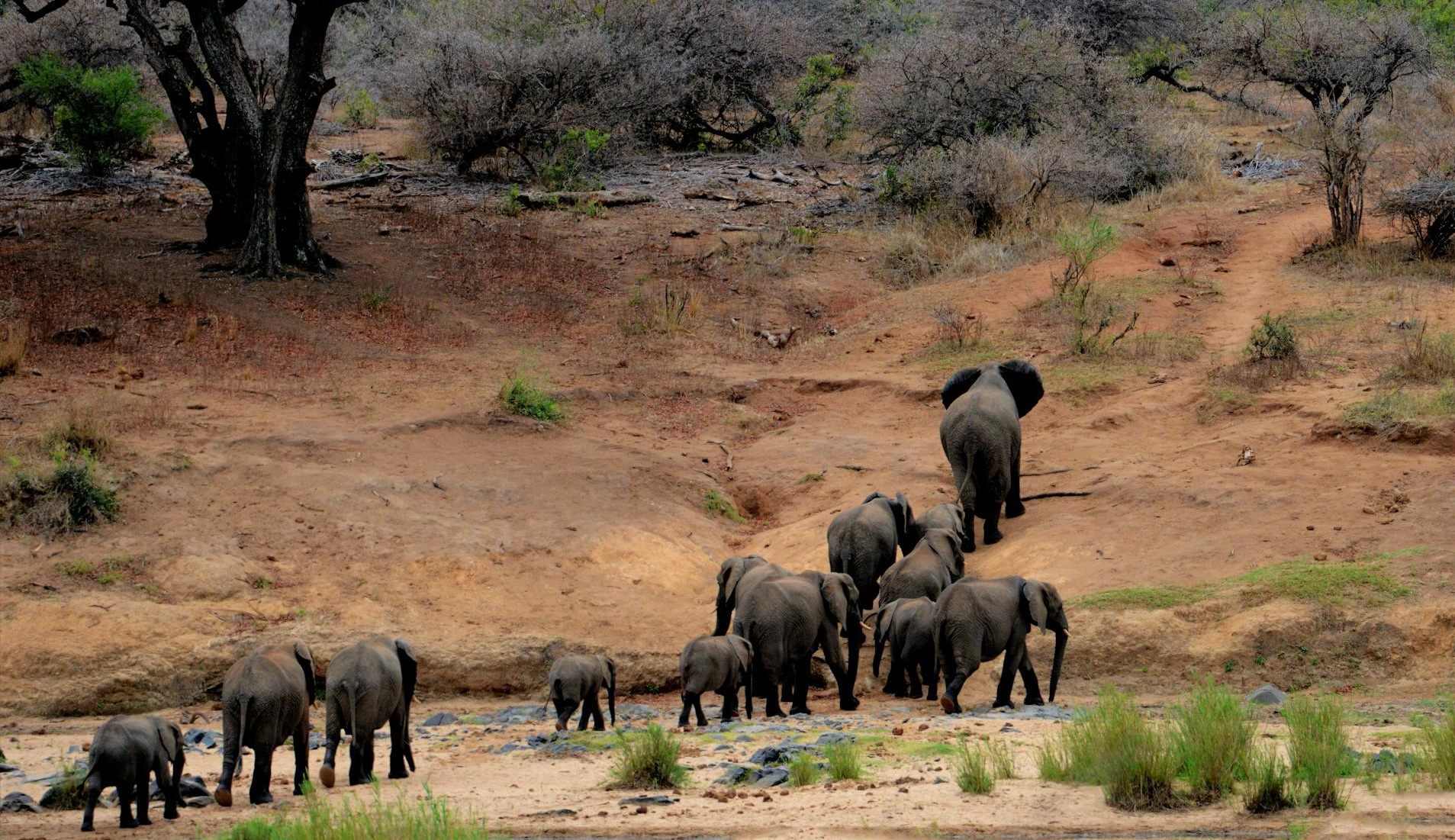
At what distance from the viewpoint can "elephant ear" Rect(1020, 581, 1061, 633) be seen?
10.8 m

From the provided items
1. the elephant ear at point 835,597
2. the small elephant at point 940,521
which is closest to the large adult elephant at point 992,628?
the elephant ear at point 835,597

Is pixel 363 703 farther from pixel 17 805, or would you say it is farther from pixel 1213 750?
pixel 1213 750

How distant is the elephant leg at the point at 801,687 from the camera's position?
37.2ft

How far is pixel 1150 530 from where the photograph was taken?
13.6 m

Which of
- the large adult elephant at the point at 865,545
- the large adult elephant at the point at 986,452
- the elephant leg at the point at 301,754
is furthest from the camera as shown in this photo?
the large adult elephant at the point at 986,452

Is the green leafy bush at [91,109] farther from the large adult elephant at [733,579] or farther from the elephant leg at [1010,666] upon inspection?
the elephant leg at [1010,666]

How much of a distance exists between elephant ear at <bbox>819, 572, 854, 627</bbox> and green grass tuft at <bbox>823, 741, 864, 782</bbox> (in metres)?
2.85

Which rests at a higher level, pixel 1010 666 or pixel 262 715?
pixel 262 715

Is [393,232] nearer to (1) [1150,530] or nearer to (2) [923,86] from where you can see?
(2) [923,86]

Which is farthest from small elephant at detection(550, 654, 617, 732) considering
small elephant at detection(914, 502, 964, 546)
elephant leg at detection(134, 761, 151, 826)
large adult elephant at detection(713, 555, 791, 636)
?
small elephant at detection(914, 502, 964, 546)

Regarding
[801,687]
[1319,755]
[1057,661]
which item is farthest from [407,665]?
[1319,755]

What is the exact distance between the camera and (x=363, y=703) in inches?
347

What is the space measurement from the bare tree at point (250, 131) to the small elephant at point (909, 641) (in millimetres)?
14159

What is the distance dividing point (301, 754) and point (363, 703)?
1.65 feet
